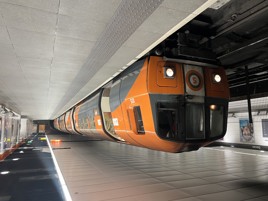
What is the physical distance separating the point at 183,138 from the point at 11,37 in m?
2.71

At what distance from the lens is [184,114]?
303cm

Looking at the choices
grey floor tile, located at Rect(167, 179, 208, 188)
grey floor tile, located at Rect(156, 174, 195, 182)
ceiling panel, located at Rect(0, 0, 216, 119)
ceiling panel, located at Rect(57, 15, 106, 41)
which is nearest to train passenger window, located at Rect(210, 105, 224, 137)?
grey floor tile, located at Rect(167, 179, 208, 188)

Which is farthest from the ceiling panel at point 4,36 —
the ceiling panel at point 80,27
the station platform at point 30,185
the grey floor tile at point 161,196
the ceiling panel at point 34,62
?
the station platform at point 30,185

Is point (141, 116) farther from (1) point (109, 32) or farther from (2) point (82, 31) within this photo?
(2) point (82, 31)

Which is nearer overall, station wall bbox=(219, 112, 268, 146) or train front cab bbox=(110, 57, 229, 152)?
train front cab bbox=(110, 57, 229, 152)

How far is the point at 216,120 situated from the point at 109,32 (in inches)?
87.0

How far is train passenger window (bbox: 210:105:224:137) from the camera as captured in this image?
3314 millimetres

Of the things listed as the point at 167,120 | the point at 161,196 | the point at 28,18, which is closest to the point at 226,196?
the point at 161,196

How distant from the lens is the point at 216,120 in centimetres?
339

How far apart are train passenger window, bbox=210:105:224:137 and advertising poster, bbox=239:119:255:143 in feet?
39.2

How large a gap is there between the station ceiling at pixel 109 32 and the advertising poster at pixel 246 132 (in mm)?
10855

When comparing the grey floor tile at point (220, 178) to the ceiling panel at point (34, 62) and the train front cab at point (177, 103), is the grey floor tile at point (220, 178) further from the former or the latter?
the ceiling panel at point (34, 62)

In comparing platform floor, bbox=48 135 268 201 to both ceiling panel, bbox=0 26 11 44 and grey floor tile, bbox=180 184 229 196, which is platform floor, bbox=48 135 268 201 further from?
ceiling panel, bbox=0 26 11 44

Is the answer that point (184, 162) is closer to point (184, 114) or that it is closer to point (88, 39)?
point (184, 114)
